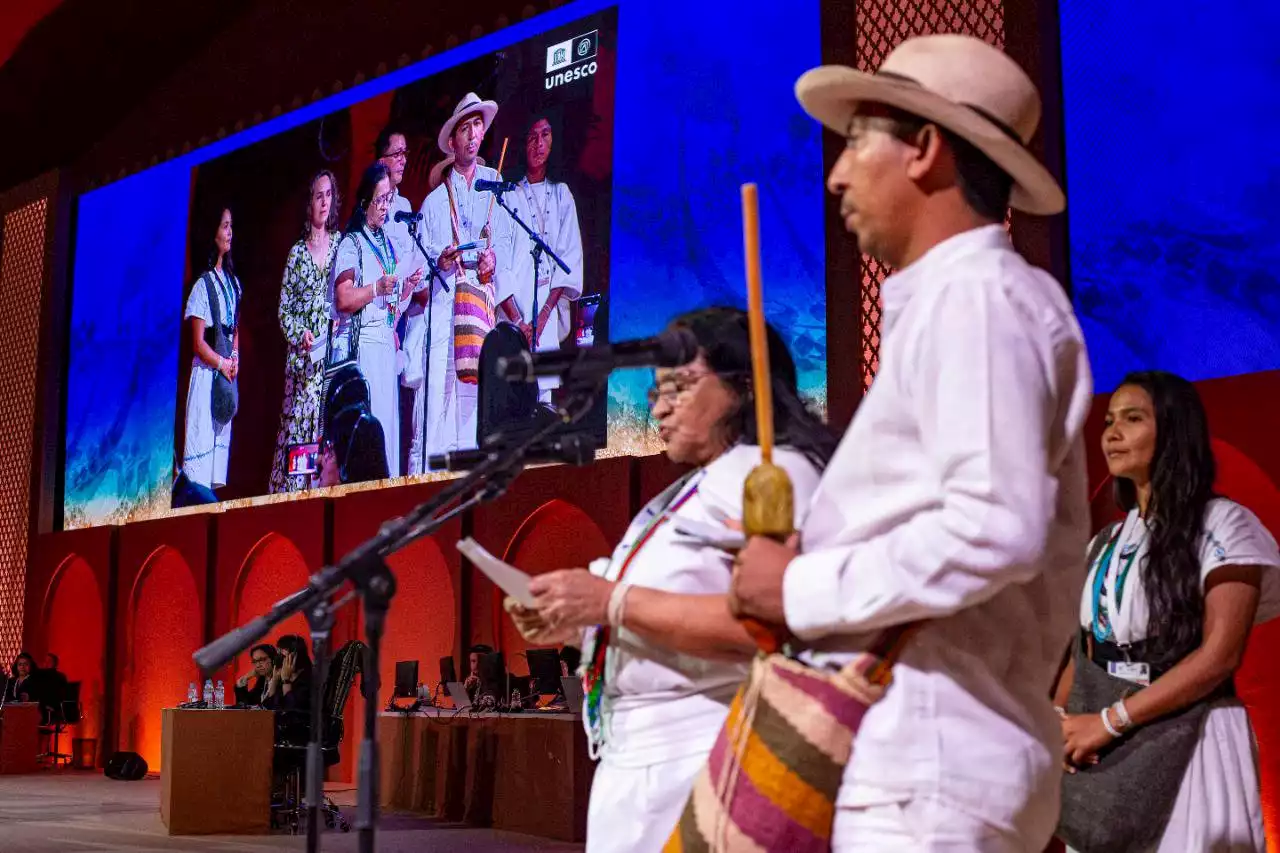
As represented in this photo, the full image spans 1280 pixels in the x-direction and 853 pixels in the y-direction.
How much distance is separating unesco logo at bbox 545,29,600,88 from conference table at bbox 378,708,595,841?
4335mm

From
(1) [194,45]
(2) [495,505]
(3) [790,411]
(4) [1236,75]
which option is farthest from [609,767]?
(1) [194,45]

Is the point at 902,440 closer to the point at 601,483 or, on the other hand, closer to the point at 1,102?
the point at 601,483

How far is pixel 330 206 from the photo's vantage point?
1170 centimetres

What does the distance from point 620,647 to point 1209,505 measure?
1.11 m

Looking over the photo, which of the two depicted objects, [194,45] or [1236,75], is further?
[194,45]

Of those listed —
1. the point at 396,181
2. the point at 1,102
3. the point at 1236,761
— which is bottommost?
the point at 1236,761

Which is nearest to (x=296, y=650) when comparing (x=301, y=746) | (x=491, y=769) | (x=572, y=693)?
(x=301, y=746)

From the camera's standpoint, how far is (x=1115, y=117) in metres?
7.37

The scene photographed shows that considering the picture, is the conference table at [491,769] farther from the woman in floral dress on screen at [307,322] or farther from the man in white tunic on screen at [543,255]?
the woman in floral dress on screen at [307,322]

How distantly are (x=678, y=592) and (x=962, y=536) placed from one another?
0.69 metres

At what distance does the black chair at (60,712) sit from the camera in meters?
13.0

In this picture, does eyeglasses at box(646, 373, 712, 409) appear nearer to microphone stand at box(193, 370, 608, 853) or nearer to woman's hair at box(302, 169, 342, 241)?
microphone stand at box(193, 370, 608, 853)

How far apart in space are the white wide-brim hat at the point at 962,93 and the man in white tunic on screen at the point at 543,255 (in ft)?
26.5

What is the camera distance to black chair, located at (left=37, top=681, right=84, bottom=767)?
42.8 ft
